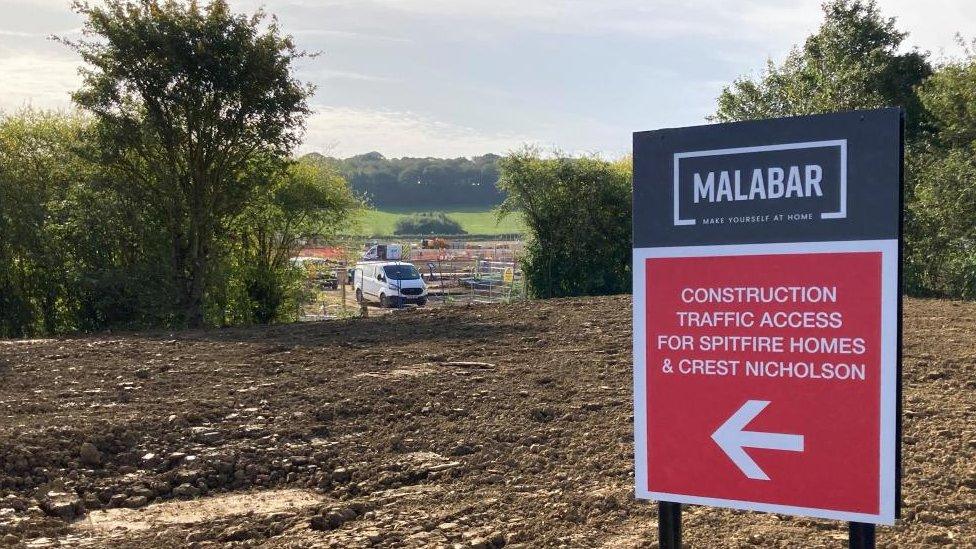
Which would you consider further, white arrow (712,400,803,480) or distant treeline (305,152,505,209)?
distant treeline (305,152,505,209)

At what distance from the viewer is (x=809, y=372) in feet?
7.64

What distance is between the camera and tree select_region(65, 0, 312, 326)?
1121 centimetres

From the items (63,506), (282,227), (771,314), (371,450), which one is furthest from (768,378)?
(282,227)

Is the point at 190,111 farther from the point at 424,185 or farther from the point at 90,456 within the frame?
the point at 424,185

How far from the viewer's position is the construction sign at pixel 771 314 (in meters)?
2.27

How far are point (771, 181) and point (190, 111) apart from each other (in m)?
10.4

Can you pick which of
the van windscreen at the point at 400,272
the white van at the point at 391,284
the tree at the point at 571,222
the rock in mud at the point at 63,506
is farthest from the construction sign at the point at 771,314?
the van windscreen at the point at 400,272

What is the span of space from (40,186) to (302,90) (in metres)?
4.10

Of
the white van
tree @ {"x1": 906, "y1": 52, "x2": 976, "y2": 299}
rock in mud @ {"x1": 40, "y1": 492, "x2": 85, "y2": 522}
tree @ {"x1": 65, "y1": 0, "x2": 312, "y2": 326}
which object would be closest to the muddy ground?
rock in mud @ {"x1": 40, "y1": 492, "x2": 85, "y2": 522}

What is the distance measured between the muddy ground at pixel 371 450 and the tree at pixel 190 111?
365 centimetres

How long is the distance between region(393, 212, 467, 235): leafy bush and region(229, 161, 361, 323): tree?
A: 158ft

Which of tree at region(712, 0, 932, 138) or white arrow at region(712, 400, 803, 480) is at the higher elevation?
tree at region(712, 0, 932, 138)

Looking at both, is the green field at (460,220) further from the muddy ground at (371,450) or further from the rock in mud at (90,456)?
the rock in mud at (90,456)

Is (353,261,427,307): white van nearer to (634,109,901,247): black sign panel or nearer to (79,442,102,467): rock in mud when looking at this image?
(79,442,102,467): rock in mud
